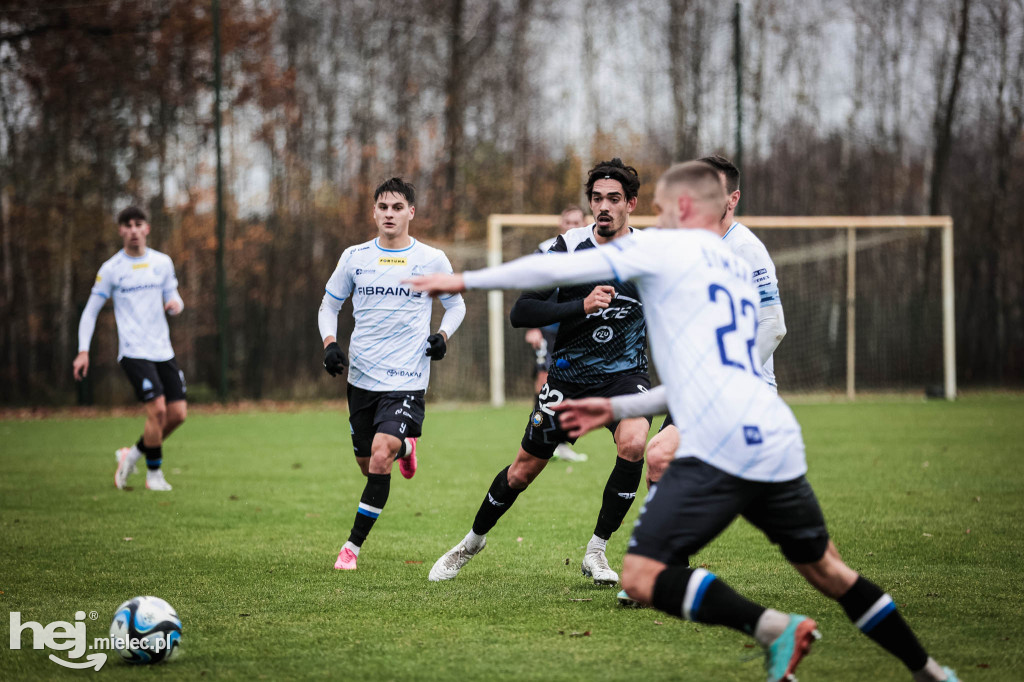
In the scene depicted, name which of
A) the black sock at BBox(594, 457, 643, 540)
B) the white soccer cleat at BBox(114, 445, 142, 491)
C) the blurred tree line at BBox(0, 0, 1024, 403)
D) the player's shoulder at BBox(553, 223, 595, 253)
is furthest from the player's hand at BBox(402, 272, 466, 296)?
the blurred tree line at BBox(0, 0, 1024, 403)

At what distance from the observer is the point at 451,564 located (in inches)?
224

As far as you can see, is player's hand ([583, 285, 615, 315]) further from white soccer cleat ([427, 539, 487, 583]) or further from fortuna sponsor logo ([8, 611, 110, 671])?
fortuna sponsor logo ([8, 611, 110, 671])

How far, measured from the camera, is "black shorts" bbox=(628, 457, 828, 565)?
11.2ft

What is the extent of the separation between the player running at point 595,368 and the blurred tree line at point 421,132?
604 inches

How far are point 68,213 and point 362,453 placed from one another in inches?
667

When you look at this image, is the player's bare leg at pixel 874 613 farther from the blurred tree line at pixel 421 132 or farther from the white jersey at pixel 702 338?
the blurred tree line at pixel 421 132

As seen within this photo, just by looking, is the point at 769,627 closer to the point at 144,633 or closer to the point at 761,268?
the point at 761,268

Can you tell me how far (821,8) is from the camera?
81.8ft

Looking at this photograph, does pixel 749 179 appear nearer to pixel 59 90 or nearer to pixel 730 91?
pixel 730 91

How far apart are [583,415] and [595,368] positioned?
80.4 inches

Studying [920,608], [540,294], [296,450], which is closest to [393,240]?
[540,294]

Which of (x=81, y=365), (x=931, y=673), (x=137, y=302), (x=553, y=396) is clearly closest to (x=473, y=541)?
(x=553, y=396)

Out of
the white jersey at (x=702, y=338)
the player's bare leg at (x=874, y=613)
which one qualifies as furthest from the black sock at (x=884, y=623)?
the white jersey at (x=702, y=338)

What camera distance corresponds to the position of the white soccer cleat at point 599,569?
5559 millimetres
